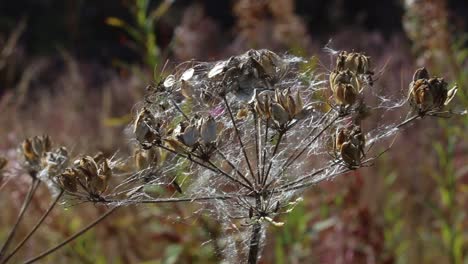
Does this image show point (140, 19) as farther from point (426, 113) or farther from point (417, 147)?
point (417, 147)

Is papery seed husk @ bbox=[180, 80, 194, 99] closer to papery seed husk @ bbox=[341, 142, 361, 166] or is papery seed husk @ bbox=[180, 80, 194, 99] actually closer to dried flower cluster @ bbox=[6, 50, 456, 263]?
dried flower cluster @ bbox=[6, 50, 456, 263]

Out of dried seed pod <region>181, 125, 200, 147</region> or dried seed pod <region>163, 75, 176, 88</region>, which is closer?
dried seed pod <region>181, 125, 200, 147</region>

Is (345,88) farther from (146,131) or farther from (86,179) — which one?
(86,179)

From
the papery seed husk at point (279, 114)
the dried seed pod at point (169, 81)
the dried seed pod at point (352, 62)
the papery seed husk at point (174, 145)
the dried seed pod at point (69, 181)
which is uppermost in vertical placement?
the dried seed pod at point (352, 62)

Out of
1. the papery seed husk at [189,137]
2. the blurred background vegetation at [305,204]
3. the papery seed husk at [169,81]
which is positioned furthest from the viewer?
the blurred background vegetation at [305,204]

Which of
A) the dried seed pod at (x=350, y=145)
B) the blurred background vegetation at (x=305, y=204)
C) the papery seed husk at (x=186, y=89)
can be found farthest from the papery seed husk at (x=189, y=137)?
the blurred background vegetation at (x=305, y=204)

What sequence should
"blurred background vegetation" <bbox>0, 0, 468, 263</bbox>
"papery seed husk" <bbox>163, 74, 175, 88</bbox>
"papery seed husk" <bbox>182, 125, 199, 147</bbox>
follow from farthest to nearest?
"blurred background vegetation" <bbox>0, 0, 468, 263</bbox> → "papery seed husk" <bbox>163, 74, 175, 88</bbox> → "papery seed husk" <bbox>182, 125, 199, 147</bbox>

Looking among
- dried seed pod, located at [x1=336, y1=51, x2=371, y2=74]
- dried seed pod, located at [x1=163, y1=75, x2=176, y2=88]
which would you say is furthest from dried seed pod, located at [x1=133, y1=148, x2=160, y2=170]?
dried seed pod, located at [x1=336, y1=51, x2=371, y2=74]

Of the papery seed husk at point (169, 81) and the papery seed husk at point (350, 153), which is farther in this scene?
the papery seed husk at point (169, 81)

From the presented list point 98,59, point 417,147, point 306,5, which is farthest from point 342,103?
point 306,5

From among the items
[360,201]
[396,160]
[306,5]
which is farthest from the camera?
[306,5]

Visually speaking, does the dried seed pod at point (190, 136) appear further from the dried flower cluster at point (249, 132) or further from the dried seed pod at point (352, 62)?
the dried seed pod at point (352, 62)
